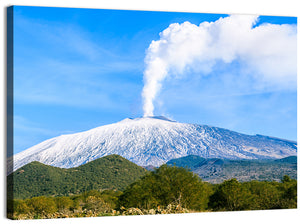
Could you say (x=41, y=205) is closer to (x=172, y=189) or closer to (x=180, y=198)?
(x=172, y=189)

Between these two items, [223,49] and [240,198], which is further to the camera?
[223,49]

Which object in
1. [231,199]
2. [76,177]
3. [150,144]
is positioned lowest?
[231,199]

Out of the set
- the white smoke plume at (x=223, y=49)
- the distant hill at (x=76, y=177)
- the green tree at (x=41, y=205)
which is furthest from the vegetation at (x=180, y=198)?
the distant hill at (x=76, y=177)

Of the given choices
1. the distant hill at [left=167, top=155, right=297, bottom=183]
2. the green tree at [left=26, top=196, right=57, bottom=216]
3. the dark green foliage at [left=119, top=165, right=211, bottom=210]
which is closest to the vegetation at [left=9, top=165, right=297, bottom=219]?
the dark green foliage at [left=119, top=165, right=211, bottom=210]

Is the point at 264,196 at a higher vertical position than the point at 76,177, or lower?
lower

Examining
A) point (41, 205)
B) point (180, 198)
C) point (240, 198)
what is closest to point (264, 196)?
point (240, 198)

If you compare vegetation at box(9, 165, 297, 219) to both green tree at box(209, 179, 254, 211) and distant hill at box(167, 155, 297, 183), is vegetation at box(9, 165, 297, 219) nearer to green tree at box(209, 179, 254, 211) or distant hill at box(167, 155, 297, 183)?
green tree at box(209, 179, 254, 211)
